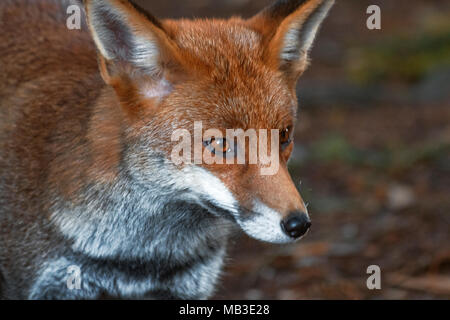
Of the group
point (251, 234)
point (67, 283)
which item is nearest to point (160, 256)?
point (67, 283)

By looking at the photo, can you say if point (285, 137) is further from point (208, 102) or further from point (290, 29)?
point (290, 29)

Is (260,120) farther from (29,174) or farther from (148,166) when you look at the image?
(29,174)

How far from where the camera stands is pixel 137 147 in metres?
4.65

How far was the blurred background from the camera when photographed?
257 inches

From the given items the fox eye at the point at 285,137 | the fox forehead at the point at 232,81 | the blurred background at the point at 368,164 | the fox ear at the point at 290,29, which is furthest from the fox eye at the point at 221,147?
the blurred background at the point at 368,164

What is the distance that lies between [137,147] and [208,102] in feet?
1.92

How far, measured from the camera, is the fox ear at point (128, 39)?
14.2 feet

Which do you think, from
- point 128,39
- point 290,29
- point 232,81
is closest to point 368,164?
point 290,29

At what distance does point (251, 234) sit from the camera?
4305 millimetres

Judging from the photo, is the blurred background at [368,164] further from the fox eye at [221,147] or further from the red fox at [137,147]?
the fox eye at [221,147]

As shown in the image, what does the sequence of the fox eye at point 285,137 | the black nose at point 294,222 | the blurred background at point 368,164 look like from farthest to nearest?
the blurred background at point 368,164 → the fox eye at point 285,137 → the black nose at point 294,222

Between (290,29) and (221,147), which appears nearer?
(221,147)

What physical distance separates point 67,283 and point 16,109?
1.44m

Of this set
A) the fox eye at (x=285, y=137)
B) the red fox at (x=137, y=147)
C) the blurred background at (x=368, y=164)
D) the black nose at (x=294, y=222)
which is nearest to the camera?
the black nose at (x=294, y=222)
